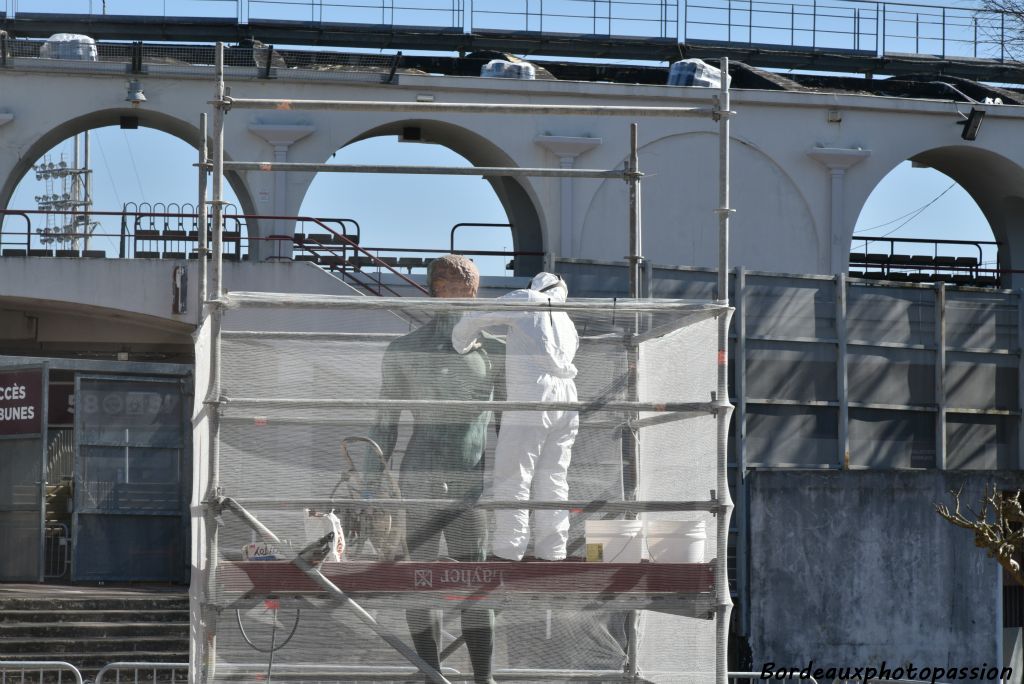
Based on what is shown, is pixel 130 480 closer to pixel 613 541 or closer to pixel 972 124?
pixel 613 541

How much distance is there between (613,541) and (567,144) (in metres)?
18.7

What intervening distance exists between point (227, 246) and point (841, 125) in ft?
37.3

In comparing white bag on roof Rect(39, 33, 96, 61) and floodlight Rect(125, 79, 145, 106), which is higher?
white bag on roof Rect(39, 33, 96, 61)

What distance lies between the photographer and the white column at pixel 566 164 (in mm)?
25953

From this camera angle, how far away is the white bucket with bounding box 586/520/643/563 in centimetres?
782

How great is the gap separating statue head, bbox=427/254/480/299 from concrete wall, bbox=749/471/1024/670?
10816mm

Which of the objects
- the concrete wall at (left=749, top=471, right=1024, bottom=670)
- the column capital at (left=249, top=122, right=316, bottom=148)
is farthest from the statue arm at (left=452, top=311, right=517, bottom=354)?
the column capital at (left=249, top=122, right=316, bottom=148)

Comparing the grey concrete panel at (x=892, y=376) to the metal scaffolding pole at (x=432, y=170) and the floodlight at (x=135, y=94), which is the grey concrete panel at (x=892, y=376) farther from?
the metal scaffolding pole at (x=432, y=170)

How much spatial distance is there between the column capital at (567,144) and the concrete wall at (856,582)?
8961 millimetres

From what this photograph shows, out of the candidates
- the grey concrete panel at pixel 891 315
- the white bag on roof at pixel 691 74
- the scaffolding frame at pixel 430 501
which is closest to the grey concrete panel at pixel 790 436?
the grey concrete panel at pixel 891 315

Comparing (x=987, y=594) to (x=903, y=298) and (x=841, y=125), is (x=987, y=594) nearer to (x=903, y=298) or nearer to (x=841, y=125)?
(x=903, y=298)

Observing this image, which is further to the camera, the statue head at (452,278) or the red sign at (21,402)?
the red sign at (21,402)

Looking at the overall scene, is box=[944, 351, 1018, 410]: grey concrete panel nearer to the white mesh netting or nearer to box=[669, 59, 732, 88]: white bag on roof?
box=[669, 59, 732, 88]: white bag on roof

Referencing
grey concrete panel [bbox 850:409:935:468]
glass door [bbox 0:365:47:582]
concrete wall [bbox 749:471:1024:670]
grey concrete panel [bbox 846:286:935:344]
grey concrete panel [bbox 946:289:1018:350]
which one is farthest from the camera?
grey concrete panel [bbox 946:289:1018:350]
